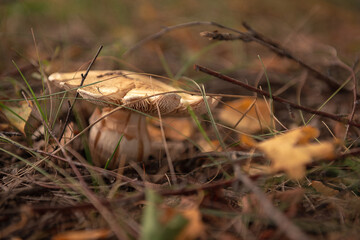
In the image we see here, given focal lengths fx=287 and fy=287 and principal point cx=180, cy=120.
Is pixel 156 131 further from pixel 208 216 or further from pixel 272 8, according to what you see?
pixel 272 8

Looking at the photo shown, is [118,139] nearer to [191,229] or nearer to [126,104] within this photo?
[126,104]

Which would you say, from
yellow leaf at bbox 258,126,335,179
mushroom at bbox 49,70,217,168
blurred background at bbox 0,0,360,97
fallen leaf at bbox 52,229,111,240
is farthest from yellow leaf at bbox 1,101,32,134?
yellow leaf at bbox 258,126,335,179

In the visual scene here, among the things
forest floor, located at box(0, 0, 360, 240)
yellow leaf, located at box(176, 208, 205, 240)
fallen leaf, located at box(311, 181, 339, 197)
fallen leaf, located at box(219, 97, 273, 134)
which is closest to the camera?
yellow leaf, located at box(176, 208, 205, 240)

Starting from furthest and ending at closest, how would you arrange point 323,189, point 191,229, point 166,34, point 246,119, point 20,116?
point 166,34 → point 246,119 → point 20,116 → point 323,189 → point 191,229

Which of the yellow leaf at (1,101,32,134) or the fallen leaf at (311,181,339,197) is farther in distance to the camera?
the yellow leaf at (1,101,32,134)

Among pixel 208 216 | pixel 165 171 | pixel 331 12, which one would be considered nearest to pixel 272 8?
pixel 331 12

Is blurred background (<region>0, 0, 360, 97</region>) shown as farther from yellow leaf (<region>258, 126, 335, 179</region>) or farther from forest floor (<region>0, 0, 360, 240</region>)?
yellow leaf (<region>258, 126, 335, 179</region>)

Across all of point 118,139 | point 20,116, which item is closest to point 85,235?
point 118,139
